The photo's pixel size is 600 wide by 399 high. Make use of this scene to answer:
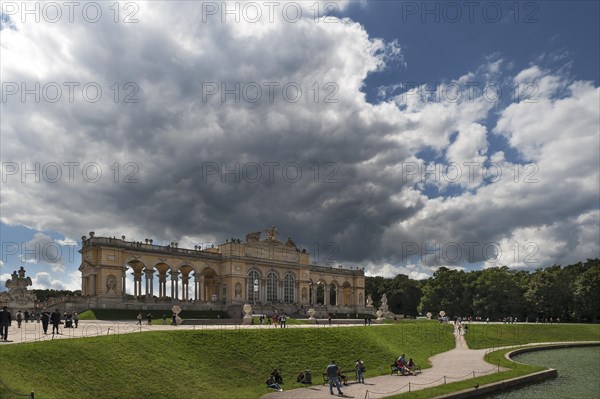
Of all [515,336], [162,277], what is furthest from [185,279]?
[515,336]

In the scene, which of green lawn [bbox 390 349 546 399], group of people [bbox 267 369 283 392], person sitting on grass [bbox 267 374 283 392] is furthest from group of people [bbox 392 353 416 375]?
person sitting on grass [bbox 267 374 283 392]

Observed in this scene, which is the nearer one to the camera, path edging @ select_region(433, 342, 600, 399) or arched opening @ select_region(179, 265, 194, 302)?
path edging @ select_region(433, 342, 600, 399)

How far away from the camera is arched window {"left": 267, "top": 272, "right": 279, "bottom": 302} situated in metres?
90.9

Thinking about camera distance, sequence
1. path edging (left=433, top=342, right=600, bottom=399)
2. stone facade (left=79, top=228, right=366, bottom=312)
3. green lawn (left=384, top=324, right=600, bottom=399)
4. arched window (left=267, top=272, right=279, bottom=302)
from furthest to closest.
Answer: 1. arched window (left=267, top=272, right=279, bottom=302)
2. stone facade (left=79, top=228, right=366, bottom=312)
3. green lawn (left=384, top=324, right=600, bottom=399)
4. path edging (left=433, top=342, right=600, bottom=399)

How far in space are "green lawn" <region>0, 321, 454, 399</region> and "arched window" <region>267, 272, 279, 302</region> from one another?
48.9 m

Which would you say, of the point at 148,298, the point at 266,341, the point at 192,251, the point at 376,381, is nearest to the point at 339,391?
the point at 376,381

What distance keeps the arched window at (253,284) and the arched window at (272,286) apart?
2456 millimetres

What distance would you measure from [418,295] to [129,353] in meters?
102

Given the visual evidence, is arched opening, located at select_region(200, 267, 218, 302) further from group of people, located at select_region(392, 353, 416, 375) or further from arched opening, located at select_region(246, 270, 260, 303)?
group of people, located at select_region(392, 353, 416, 375)

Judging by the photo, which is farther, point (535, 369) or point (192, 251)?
point (192, 251)

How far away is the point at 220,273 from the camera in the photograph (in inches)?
3413

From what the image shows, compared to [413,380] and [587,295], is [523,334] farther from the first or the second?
[413,380]

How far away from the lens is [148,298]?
71562 mm

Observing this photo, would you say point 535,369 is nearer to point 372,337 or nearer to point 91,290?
point 372,337
